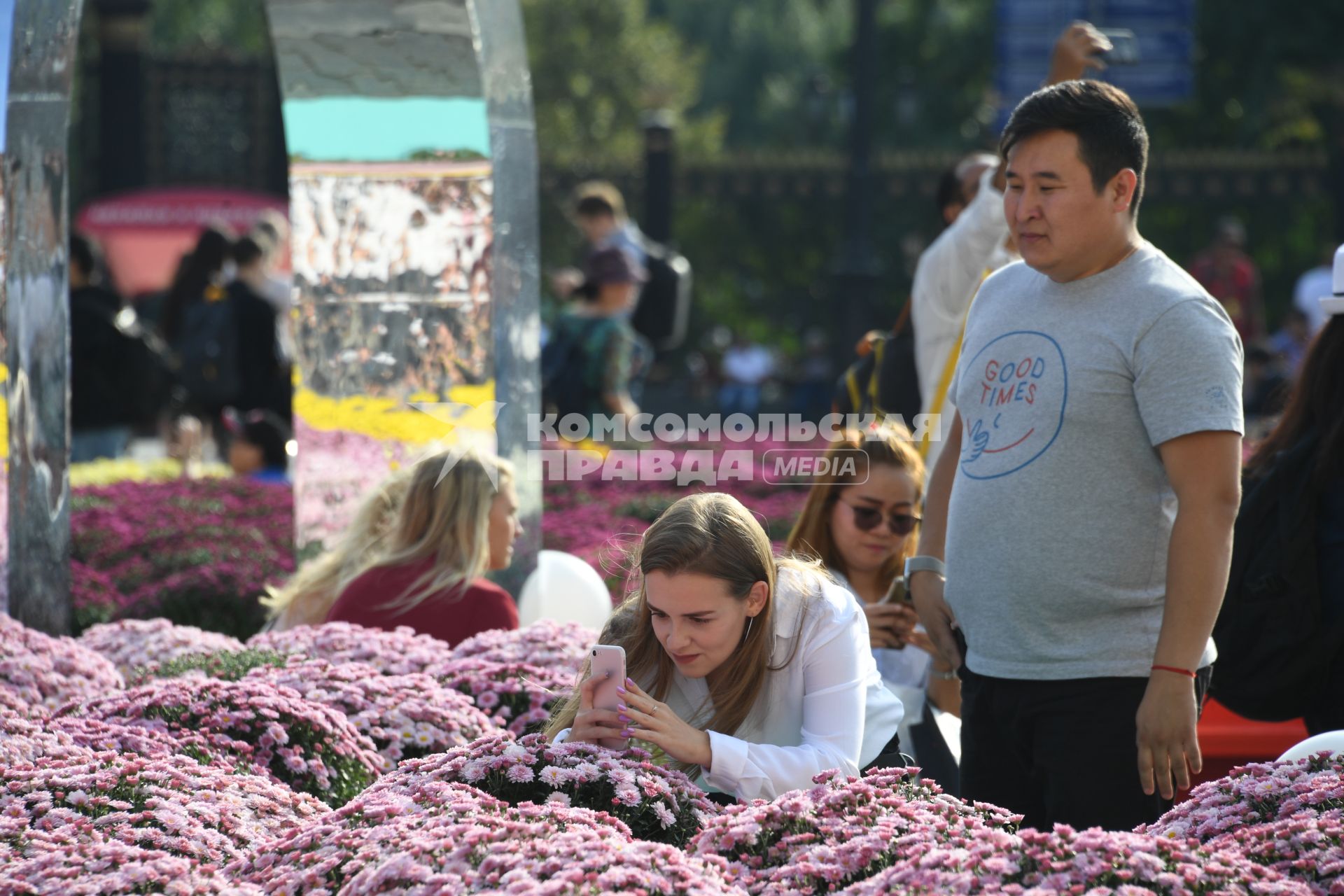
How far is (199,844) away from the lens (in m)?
2.66

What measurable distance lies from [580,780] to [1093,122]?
1457 millimetres

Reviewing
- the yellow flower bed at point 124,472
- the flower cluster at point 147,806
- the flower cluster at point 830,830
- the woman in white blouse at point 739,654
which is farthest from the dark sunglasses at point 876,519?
the yellow flower bed at point 124,472

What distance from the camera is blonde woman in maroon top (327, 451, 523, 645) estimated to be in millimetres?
4434

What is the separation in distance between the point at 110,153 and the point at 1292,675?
24.5 meters

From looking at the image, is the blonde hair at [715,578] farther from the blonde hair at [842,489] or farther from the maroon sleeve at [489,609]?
the maroon sleeve at [489,609]

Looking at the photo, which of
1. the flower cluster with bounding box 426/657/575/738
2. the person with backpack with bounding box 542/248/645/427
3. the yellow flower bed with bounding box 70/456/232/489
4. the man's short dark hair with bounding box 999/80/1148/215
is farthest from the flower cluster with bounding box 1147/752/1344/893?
the yellow flower bed with bounding box 70/456/232/489

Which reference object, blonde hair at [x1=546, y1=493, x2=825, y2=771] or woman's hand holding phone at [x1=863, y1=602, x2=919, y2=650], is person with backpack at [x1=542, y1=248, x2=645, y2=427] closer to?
woman's hand holding phone at [x1=863, y1=602, x2=919, y2=650]

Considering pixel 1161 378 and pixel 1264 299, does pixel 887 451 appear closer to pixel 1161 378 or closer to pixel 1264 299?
pixel 1161 378

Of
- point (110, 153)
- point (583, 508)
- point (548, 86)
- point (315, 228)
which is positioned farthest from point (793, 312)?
point (315, 228)

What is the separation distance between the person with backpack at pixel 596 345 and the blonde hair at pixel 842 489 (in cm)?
382

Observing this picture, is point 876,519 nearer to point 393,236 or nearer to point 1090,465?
point 1090,465

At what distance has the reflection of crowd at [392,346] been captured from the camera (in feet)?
17.9

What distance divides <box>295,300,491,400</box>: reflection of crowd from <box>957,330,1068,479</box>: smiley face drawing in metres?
2.61

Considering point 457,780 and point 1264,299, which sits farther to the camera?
point 1264,299
